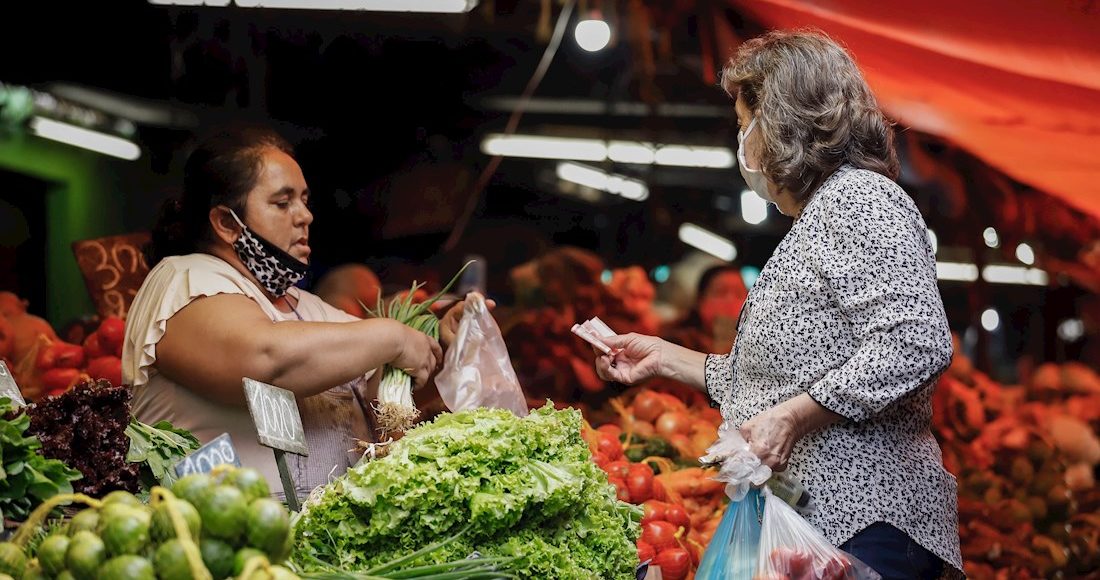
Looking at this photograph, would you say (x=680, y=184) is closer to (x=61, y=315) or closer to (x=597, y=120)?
(x=597, y=120)

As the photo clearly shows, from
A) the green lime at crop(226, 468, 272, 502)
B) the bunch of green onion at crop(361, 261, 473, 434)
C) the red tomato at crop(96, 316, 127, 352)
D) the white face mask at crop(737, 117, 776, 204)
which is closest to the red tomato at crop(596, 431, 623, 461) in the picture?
the bunch of green onion at crop(361, 261, 473, 434)

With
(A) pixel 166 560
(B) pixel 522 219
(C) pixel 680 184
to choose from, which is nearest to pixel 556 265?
(B) pixel 522 219

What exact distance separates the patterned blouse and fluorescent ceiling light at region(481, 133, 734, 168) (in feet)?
6.05

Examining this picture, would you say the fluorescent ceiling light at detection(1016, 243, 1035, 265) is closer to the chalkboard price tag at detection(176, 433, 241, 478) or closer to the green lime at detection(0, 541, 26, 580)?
the chalkboard price tag at detection(176, 433, 241, 478)

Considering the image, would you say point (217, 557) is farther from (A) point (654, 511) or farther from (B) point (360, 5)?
(B) point (360, 5)

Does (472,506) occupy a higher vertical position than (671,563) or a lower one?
higher

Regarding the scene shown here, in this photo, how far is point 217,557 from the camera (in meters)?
1.92

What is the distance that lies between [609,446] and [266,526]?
241 cm

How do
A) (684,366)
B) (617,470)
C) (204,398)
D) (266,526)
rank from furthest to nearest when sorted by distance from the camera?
(617,470) → (204,398) → (684,366) → (266,526)

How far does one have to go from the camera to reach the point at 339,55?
15.1ft

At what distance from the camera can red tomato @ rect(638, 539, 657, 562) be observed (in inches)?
145

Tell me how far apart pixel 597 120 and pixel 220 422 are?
1818mm

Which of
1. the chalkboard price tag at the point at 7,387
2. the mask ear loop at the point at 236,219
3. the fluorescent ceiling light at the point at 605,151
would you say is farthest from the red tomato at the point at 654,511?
the chalkboard price tag at the point at 7,387

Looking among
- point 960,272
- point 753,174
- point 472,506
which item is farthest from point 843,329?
point 960,272
